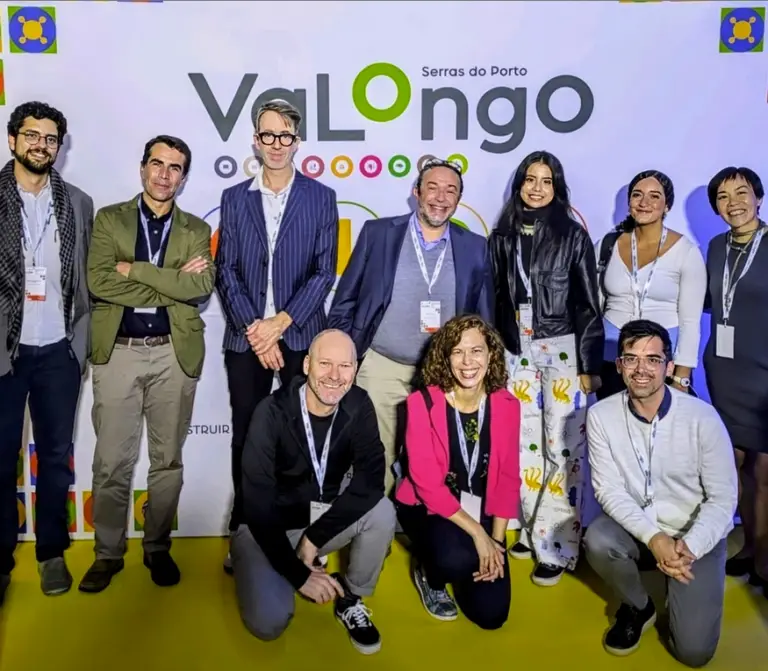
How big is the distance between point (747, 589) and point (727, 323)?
43.6 inches

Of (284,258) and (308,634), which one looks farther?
(284,258)

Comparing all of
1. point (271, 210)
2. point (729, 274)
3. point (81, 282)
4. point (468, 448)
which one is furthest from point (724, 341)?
point (81, 282)

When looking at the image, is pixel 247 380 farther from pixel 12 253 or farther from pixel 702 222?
pixel 702 222

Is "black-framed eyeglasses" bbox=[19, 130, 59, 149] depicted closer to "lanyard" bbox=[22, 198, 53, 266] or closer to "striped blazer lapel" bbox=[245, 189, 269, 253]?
"lanyard" bbox=[22, 198, 53, 266]

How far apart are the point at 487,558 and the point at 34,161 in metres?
2.27

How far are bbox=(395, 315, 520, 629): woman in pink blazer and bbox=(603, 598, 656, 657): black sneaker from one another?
0.39 meters

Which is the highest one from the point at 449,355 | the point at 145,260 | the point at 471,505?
the point at 145,260

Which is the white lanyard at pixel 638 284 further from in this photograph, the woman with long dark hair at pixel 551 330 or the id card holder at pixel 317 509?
the id card holder at pixel 317 509

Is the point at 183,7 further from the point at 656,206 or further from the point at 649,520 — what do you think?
the point at 649,520

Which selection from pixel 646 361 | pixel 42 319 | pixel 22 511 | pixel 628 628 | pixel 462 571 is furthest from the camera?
pixel 22 511

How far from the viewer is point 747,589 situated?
3.20 meters

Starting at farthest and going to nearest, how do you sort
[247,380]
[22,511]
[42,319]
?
[22,511]
[247,380]
[42,319]

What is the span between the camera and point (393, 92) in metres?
3.46

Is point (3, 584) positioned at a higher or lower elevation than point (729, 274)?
lower
